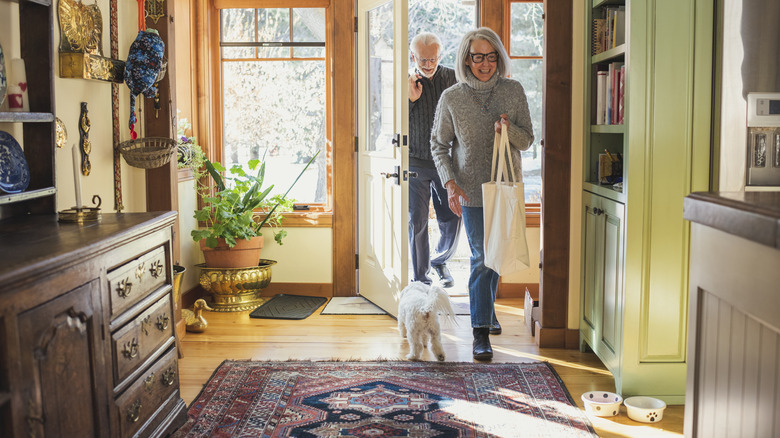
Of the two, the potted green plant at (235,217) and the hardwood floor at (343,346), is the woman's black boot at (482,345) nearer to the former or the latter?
the hardwood floor at (343,346)

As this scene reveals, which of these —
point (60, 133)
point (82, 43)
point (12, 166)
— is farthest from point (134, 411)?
point (82, 43)

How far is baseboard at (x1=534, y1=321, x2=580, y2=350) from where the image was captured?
12.9ft

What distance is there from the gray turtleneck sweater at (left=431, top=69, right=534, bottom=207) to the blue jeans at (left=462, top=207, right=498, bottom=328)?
8 cm

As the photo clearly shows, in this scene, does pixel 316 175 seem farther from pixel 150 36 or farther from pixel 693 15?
pixel 693 15

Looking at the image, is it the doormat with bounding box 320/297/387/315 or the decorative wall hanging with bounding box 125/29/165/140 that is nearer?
the decorative wall hanging with bounding box 125/29/165/140

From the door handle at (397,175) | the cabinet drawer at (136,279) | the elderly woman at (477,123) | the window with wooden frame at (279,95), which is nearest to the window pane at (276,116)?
the window with wooden frame at (279,95)

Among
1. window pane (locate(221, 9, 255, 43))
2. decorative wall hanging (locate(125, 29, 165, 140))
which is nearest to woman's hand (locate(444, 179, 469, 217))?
decorative wall hanging (locate(125, 29, 165, 140))

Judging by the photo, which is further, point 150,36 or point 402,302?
point 402,302

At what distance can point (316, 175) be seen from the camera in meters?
5.24

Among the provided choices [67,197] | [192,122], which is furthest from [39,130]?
[192,122]

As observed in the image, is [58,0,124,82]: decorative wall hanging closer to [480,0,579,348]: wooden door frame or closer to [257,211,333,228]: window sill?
[257,211,333,228]: window sill

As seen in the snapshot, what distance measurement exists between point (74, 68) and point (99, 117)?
1.22 feet

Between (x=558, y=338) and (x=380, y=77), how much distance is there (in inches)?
74.2

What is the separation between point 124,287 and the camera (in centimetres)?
229
